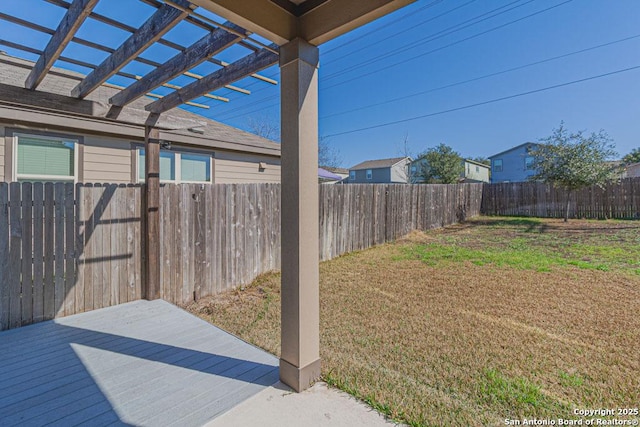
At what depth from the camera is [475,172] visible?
3281cm

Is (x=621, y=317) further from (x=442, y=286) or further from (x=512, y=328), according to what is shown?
(x=442, y=286)

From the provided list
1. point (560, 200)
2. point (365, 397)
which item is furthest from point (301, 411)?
point (560, 200)

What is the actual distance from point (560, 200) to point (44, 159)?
16741 millimetres

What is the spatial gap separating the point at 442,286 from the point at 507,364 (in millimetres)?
2255

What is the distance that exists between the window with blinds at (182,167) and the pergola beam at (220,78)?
2.88 meters

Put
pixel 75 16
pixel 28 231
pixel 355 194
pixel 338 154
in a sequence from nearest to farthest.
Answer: pixel 75 16 < pixel 28 231 < pixel 355 194 < pixel 338 154

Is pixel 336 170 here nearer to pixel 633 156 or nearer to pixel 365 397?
pixel 365 397

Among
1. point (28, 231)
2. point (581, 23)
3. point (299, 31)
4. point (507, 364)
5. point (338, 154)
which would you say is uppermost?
point (581, 23)

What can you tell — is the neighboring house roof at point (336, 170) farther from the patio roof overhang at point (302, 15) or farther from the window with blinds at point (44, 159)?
the patio roof overhang at point (302, 15)

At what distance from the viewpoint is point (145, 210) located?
12.8 ft

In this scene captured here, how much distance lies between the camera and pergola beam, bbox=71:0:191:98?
2.05m

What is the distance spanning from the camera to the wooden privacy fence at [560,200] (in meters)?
11.4

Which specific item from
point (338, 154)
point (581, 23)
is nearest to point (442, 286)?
point (581, 23)

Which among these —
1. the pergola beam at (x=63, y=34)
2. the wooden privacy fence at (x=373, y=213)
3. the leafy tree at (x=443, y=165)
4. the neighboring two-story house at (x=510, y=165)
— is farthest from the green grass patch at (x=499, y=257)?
the neighboring two-story house at (x=510, y=165)
